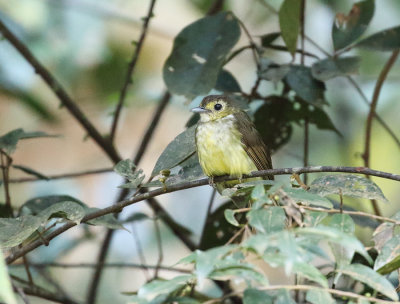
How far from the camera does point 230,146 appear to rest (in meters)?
3.03

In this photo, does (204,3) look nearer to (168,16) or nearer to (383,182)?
(168,16)

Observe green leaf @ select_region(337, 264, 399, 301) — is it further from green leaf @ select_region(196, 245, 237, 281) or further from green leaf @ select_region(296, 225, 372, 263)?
green leaf @ select_region(196, 245, 237, 281)

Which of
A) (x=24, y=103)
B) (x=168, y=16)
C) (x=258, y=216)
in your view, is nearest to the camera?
(x=258, y=216)

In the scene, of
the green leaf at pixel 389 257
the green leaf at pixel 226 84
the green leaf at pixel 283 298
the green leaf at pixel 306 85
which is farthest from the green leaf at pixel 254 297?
the green leaf at pixel 226 84

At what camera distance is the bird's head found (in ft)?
10.6

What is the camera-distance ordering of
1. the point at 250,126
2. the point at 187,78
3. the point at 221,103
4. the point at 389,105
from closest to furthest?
the point at 187,78 → the point at 250,126 → the point at 221,103 → the point at 389,105

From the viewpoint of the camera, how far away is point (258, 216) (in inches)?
59.8

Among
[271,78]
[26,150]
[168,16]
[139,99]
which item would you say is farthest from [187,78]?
[26,150]

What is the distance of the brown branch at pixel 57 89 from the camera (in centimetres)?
321

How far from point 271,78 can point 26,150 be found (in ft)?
11.3

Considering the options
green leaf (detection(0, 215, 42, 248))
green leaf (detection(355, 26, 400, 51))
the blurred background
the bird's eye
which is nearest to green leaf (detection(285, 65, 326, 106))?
green leaf (detection(355, 26, 400, 51))

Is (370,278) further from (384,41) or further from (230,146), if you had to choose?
(384,41)

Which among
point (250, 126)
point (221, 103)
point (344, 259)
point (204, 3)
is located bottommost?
point (344, 259)

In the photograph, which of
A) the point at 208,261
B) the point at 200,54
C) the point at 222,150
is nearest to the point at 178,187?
the point at 208,261
